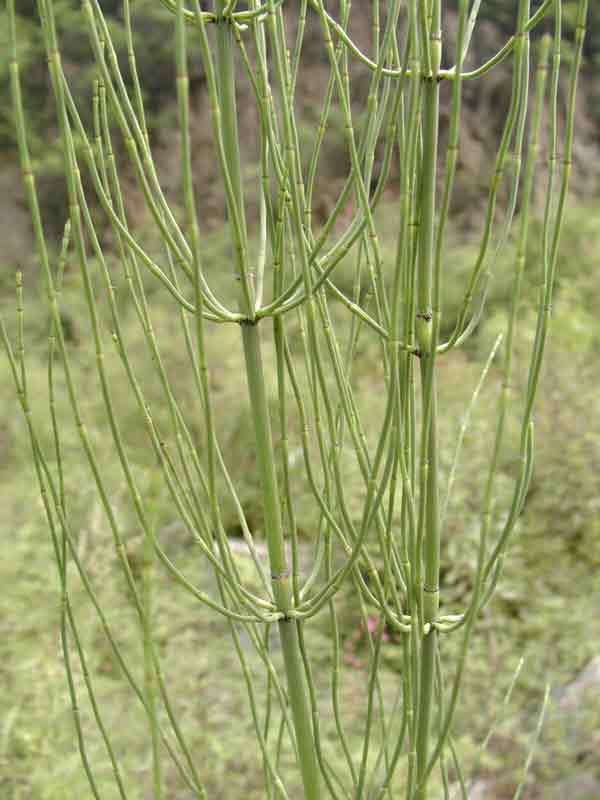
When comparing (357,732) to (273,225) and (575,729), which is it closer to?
(575,729)

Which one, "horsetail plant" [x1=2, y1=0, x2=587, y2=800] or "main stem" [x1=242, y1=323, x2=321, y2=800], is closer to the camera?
"horsetail plant" [x1=2, y1=0, x2=587, y2=800]

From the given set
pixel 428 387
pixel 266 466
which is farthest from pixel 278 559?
pixel 428 387

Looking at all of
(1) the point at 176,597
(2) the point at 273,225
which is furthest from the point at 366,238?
(1) the point at 176,597

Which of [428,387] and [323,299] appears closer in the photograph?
[428,387]

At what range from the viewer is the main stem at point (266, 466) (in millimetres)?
632

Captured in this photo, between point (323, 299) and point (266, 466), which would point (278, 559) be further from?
point (323, 299)

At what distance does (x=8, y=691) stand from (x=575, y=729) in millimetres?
1161

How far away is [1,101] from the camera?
21.2ft

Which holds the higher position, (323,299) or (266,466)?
(323,299)

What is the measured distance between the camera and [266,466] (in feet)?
2.19

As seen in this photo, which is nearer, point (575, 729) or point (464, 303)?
point (464, 303)

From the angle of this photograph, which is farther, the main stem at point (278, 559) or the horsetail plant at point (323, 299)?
the main stem at point (278, 559)

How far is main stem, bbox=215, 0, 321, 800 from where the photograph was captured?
24.9 inches

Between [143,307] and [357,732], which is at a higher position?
[143,307]
